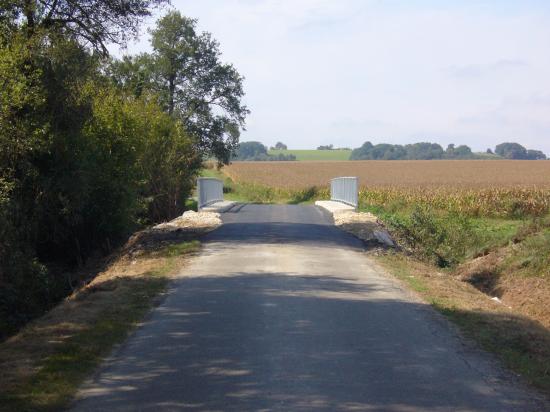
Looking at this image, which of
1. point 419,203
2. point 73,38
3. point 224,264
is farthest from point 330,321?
point 419,203

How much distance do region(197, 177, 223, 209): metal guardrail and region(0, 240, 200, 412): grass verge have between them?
1603cm

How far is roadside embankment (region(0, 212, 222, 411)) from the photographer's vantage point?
6.49 m

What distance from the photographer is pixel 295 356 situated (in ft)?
24.9

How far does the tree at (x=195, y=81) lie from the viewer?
47.5 metres

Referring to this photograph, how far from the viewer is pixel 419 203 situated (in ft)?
112

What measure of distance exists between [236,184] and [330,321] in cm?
5925

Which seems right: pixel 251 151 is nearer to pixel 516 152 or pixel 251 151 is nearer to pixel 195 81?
pixel 516 152

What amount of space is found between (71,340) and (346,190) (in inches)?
1063

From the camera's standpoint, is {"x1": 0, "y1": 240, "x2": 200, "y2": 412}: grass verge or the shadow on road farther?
{"x1": 0, "y1": 240, "x2": 200, "y2": 412}: grass verge

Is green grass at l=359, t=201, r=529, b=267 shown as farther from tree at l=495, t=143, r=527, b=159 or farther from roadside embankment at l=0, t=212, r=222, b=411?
tree at l=495, t=143, r=527, b=159

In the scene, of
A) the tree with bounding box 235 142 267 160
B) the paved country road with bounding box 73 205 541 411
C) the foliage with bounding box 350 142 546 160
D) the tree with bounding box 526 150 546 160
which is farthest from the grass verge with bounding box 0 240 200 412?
the tree with bounding box 235 142 267 160

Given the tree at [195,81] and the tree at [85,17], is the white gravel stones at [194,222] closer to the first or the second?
the tree at [85,17]

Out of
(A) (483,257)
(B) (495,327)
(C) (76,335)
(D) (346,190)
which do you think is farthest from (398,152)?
(C) (76,335)

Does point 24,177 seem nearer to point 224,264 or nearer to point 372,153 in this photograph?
point 224,264
